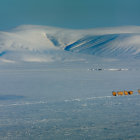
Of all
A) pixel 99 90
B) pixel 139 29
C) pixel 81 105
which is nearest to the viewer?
pixel 81 105

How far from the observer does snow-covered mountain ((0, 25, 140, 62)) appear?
8406 centimetres

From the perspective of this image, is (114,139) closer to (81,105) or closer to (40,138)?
(40,138)

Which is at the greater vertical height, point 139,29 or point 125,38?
point 139,29

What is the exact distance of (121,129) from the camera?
1104 cm

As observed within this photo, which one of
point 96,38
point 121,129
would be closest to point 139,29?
point 96,38

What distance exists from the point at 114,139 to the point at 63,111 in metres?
3.69

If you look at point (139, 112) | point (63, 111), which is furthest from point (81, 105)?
point (139, 112)

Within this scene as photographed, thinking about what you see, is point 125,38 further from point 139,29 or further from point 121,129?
point 121,129

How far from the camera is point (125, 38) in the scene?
338 ft

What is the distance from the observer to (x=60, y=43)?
112 meters

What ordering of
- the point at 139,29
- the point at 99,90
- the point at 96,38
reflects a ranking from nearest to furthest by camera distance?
the point at 99,90 → the point at 96,38 → the point at 139,29

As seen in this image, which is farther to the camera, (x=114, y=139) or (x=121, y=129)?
(x=121, y=129)

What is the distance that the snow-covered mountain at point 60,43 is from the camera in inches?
3310

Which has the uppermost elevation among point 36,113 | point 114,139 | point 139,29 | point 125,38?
point 139,29
